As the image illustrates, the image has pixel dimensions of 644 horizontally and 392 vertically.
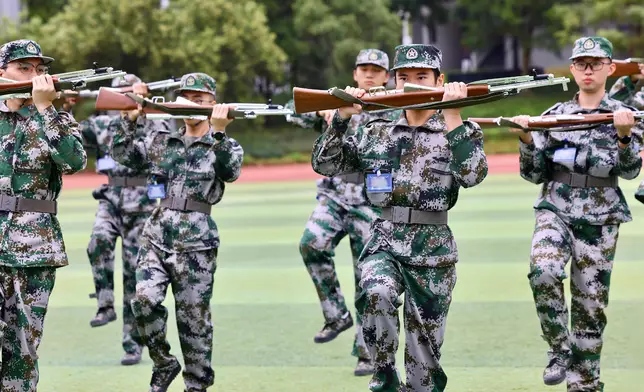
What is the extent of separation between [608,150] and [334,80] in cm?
3709

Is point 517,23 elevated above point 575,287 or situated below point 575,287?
above

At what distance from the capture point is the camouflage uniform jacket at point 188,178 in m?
7.50

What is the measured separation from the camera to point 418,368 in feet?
20.8

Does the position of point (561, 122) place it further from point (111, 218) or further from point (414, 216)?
point (111, 218)

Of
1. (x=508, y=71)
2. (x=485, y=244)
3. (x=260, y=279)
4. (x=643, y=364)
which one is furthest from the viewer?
(x=508, y=71)

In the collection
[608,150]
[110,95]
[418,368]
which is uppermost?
[110,95]

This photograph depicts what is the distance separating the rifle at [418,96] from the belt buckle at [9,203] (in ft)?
6.27

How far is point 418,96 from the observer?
244 inches

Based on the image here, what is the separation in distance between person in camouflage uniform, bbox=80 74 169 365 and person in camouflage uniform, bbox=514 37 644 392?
153 inches

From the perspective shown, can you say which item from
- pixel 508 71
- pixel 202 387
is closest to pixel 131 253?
pixel 202 387

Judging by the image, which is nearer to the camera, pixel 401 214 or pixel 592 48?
pixel 401 214

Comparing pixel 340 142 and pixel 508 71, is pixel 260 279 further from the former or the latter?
pixel 508 71

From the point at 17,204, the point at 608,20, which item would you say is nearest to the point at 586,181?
the point at 17,204

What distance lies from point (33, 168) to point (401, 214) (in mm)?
2348
